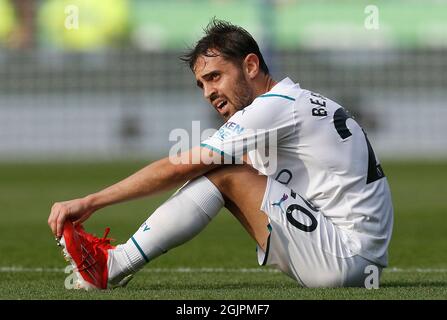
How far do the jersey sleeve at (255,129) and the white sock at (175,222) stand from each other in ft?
0.59

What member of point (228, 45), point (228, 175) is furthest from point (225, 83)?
point (228, 175)

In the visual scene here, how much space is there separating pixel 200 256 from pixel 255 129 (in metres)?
3.17

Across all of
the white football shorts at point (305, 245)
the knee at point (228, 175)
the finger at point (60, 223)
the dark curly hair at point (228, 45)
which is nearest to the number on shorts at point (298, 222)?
the white football shorts at point (305, 245)

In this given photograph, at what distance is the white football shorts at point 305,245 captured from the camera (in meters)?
5.27

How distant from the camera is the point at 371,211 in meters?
5.44

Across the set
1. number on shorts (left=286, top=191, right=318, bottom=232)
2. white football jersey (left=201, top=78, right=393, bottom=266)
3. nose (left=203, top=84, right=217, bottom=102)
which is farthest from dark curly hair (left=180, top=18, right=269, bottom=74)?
number on shorts (left=286, top=191, right=318, bottom=232)

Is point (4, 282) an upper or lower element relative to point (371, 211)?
lower

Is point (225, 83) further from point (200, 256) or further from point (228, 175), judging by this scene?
point (200, 256)

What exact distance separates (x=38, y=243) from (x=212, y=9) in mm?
19291

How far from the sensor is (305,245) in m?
5.34

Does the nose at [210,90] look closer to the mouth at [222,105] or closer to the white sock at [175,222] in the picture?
the mouth at [222,105]
